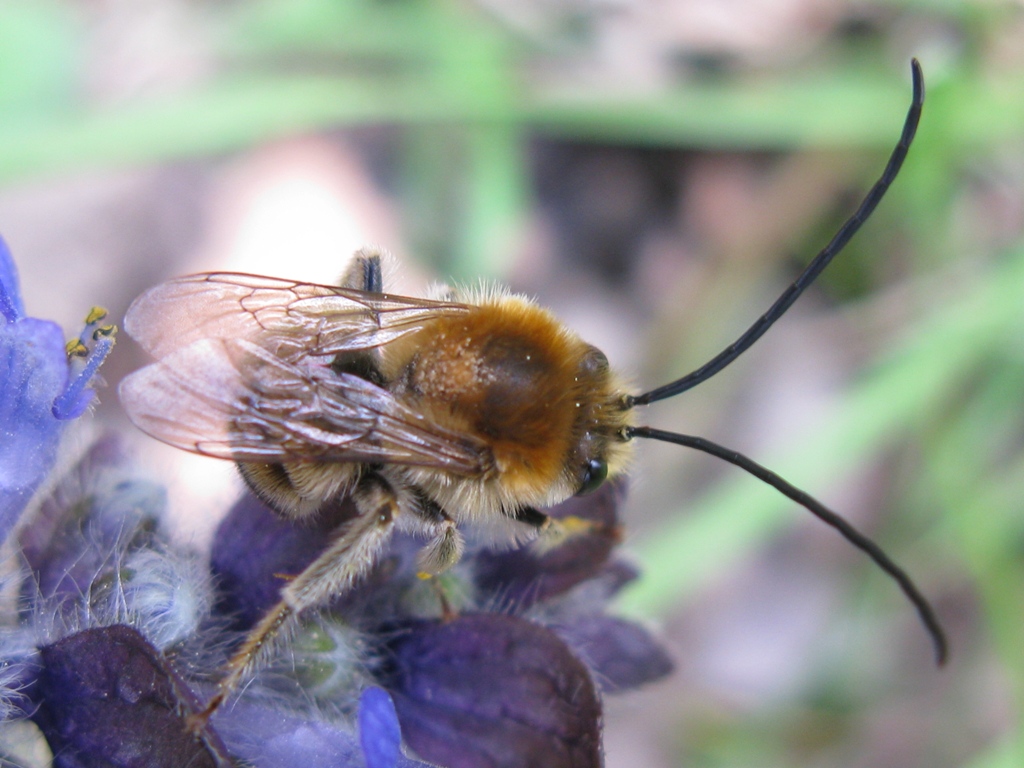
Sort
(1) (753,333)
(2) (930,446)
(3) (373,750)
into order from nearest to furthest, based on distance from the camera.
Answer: (3) (373,750), (1) (753,333), (2) (930,446)

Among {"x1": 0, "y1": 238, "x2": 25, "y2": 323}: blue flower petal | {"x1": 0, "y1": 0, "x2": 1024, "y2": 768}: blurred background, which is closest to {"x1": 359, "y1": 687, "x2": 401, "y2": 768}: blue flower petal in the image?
{"x1": 0, "y1": 238, "x2": 25, "y2": 323}: blue flower petal

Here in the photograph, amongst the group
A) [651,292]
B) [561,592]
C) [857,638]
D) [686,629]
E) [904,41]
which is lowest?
[561,592]

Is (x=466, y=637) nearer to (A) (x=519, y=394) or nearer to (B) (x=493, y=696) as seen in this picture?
(B) (x=493, y=696)

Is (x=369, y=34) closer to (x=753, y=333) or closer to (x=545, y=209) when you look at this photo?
(x=545, y=209)

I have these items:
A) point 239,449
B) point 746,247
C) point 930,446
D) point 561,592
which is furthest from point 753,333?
point 746,247

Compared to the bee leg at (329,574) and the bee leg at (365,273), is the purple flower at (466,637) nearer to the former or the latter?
the bee leg at (329,574)

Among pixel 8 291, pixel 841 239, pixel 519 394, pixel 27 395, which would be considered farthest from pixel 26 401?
pixel 841 239

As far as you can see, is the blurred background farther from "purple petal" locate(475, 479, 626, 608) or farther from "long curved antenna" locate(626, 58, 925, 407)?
"long curved antenna" locate(626, 58, 925, 407)
